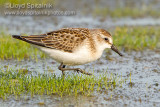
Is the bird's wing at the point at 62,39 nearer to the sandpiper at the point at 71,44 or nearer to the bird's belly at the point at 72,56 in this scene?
the sandpiper at the point at 71,44

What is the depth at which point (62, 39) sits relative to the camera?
30.2ft

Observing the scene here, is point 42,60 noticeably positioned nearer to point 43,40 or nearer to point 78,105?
point 43,40

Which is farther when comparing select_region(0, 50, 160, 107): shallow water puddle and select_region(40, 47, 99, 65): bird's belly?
select_region(40, 47, 99, 65): bird's belly

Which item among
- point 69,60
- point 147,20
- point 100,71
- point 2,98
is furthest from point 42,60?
point 147,20

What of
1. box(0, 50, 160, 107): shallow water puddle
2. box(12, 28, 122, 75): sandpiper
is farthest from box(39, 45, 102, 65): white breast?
box(0, 50, 160, 107): shallow water puddle

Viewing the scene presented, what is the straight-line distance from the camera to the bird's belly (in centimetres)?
895

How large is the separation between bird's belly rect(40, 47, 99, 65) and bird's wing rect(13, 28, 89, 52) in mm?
117

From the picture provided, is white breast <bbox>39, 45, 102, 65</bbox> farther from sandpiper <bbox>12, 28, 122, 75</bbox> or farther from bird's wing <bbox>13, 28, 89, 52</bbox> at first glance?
bird's wing <bbox>13, 28, 89, 52</bbox>

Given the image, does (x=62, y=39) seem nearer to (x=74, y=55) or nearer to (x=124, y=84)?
(x=74, y=55)

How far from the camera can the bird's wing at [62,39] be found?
9086 mm

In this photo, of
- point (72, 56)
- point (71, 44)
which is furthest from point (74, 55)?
point (71, 44)

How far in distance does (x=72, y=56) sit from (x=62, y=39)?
577 millimetres

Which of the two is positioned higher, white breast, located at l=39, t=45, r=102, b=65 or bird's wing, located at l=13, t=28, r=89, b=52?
bird's wing, located at l=13, t=28, r=89, b=52

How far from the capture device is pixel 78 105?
7789 mm
